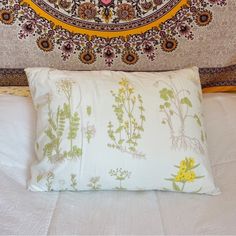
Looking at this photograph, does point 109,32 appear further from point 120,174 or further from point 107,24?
point 120,174

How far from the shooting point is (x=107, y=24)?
50.5 inches

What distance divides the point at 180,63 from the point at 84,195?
0.71m

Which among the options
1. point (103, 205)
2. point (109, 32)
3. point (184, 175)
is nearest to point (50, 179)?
point (103, 205)

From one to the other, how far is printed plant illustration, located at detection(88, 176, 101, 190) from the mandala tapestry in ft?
1.96

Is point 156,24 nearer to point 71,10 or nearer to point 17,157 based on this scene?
point 71,10

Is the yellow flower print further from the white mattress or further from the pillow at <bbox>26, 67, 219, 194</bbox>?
the white mattress

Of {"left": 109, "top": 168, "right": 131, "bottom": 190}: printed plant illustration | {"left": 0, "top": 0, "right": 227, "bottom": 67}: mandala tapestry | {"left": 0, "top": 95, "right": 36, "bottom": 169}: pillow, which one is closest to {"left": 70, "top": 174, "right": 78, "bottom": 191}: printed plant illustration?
{"left": 109, "top": 168, "right": 131, "bottom": 190}: printed plant illustration

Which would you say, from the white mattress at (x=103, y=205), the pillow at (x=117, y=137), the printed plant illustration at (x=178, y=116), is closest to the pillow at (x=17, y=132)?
the white mattress at (x=103, y=205)

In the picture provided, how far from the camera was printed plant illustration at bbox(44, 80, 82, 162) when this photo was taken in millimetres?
907

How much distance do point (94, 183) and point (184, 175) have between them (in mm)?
257

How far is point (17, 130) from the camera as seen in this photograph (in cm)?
110

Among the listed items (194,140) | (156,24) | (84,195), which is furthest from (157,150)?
(156,24)

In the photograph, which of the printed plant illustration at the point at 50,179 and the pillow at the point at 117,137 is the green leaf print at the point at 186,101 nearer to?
the pillow at the point at 117,137

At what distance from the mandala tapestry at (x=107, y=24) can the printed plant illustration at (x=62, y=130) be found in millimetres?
415
